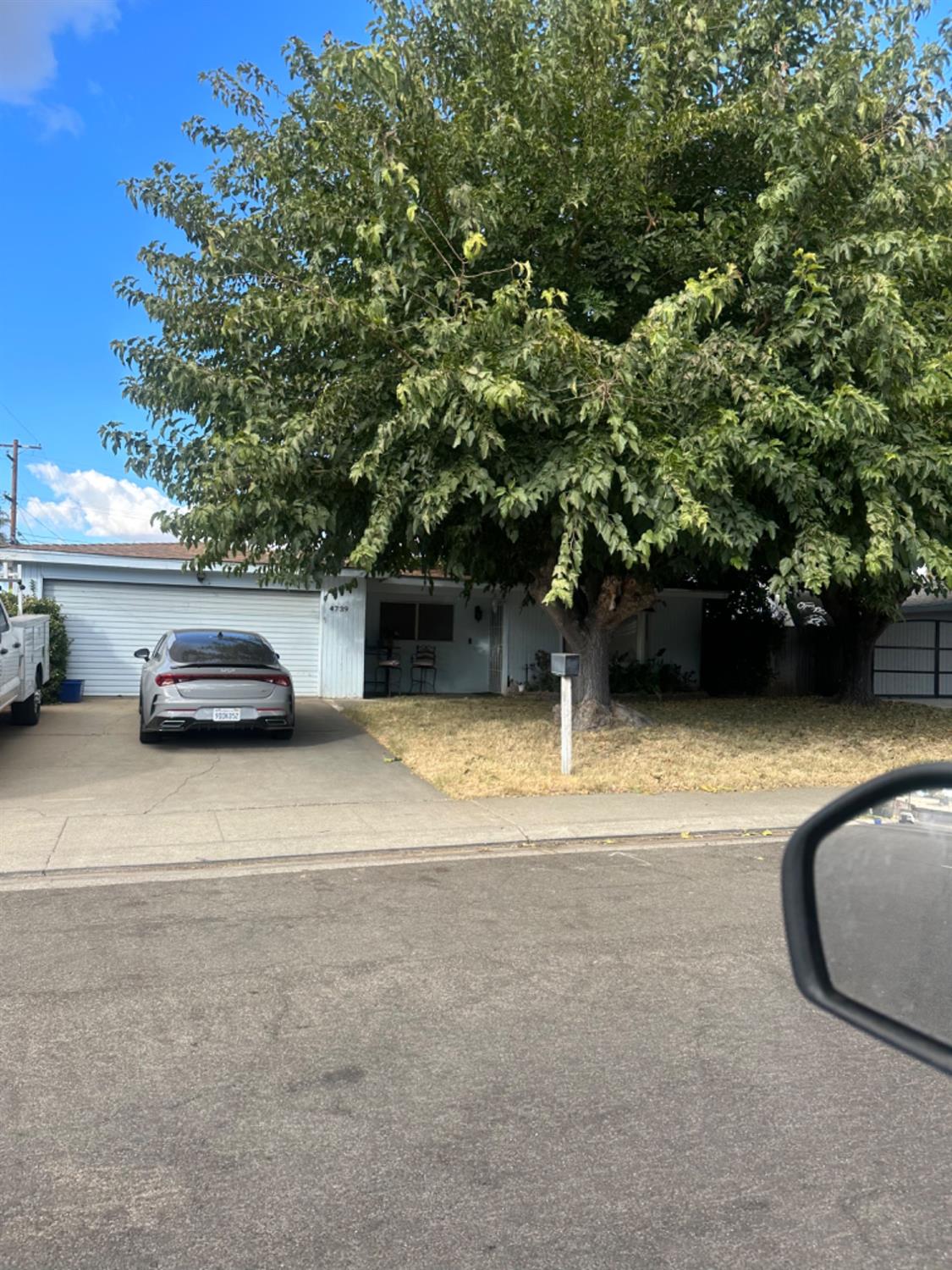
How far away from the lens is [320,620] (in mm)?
19156

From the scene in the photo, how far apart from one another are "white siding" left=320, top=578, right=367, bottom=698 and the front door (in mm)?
3157

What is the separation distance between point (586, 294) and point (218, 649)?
6175 millimetres

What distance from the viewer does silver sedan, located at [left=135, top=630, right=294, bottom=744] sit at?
11.9 meters

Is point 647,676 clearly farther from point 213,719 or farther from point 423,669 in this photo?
point 213,719

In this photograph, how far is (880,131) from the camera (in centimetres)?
988

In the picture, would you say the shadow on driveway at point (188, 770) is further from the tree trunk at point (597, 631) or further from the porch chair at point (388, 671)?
the porch chair at point (388, 671)

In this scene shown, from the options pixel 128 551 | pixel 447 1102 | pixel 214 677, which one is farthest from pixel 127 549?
pixel 447 1102

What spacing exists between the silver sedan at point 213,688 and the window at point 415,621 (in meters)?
8.58

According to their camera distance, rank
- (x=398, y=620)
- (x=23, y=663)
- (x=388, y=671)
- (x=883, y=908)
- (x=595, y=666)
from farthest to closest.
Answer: (x=398, y=620)
(x=388, y=671)
(x=595, y=666)
(x=23, y=663)
(x=883, y=908)

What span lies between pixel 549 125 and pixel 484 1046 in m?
8.96

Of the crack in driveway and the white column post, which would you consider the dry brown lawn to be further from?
the crack in driveway

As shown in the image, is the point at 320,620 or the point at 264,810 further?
the point at 320,620

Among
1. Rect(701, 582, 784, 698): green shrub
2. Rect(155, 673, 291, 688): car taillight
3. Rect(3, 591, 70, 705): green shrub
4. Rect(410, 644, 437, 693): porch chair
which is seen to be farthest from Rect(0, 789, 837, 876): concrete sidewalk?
Rect(701, 582, 784, 698): green shrub

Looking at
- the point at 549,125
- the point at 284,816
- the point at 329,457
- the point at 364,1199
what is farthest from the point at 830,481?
the point at 364,1199
